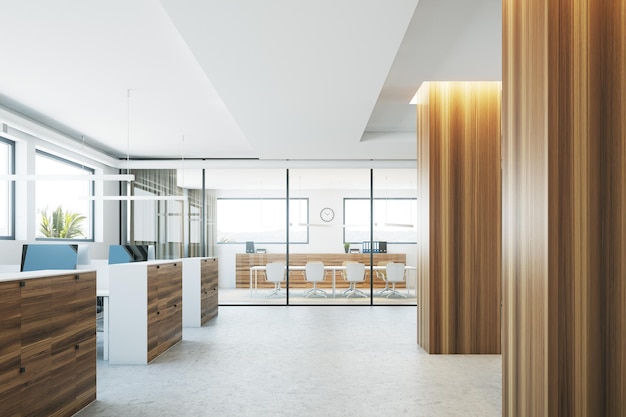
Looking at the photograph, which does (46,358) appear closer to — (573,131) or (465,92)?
(573,131)

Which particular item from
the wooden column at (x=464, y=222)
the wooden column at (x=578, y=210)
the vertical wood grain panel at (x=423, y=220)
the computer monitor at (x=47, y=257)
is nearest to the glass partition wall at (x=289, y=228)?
the computer monitor at (x=47, y=257)

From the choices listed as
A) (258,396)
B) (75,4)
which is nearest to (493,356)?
(258,396)

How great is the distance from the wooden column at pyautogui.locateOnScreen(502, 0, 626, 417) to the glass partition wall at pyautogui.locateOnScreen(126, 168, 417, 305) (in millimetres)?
8702

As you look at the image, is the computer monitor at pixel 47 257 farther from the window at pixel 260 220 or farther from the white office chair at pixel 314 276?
the white office chair at pixel 314 276

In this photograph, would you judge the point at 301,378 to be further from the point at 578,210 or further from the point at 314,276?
the point at 314,276

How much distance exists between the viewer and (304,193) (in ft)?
38.0

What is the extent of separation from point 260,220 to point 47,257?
5267mm

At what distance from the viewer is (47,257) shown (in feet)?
21.9

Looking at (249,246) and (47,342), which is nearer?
(47,342)

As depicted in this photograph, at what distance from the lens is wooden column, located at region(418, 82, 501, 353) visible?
6289 millimetres

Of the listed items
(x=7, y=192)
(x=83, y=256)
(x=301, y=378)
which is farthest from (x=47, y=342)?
(x=7, y=192)

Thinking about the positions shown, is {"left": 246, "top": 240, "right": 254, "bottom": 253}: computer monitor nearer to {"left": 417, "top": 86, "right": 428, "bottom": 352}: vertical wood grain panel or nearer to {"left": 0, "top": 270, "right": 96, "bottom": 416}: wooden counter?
{"left": 417, "top": 86, "right": 428, "bottom": 352}: vertical wood grain panel

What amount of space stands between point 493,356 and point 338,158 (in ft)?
19.0

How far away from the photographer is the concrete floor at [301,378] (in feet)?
14.1
